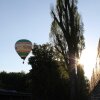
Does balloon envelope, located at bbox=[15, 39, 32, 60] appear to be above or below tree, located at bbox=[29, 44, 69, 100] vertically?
above

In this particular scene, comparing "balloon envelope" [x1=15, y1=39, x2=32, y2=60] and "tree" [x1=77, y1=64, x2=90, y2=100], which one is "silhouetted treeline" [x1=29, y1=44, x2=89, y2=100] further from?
"balloon envelope" [x1=15, y1=39, x2=32, y2=60]

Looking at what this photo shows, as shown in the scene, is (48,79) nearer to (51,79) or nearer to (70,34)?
(51,79)

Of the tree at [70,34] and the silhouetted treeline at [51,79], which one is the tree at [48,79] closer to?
the silhouetted treeline at [51,79]

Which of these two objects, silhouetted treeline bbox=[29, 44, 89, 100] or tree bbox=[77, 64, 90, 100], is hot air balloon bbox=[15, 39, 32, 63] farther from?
tree bbox=[77, 64, 90, 100]

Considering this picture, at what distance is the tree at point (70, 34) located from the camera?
98.8 feet

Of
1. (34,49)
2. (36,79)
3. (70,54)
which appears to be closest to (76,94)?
(70,54)

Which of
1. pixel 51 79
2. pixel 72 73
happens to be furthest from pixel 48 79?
pixel 72 73

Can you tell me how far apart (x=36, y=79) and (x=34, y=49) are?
3.59m

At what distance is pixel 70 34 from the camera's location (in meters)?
30.2

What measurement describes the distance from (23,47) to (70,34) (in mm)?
4685

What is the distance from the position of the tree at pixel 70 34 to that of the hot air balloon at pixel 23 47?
9.67ft

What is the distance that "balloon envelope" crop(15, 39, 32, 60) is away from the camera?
31.8 m

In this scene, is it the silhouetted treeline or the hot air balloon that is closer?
the hot air balloon

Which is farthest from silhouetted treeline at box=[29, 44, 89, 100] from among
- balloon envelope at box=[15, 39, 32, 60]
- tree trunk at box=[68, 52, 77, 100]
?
balloon envelope at box=[15, 39, 32, 60]
